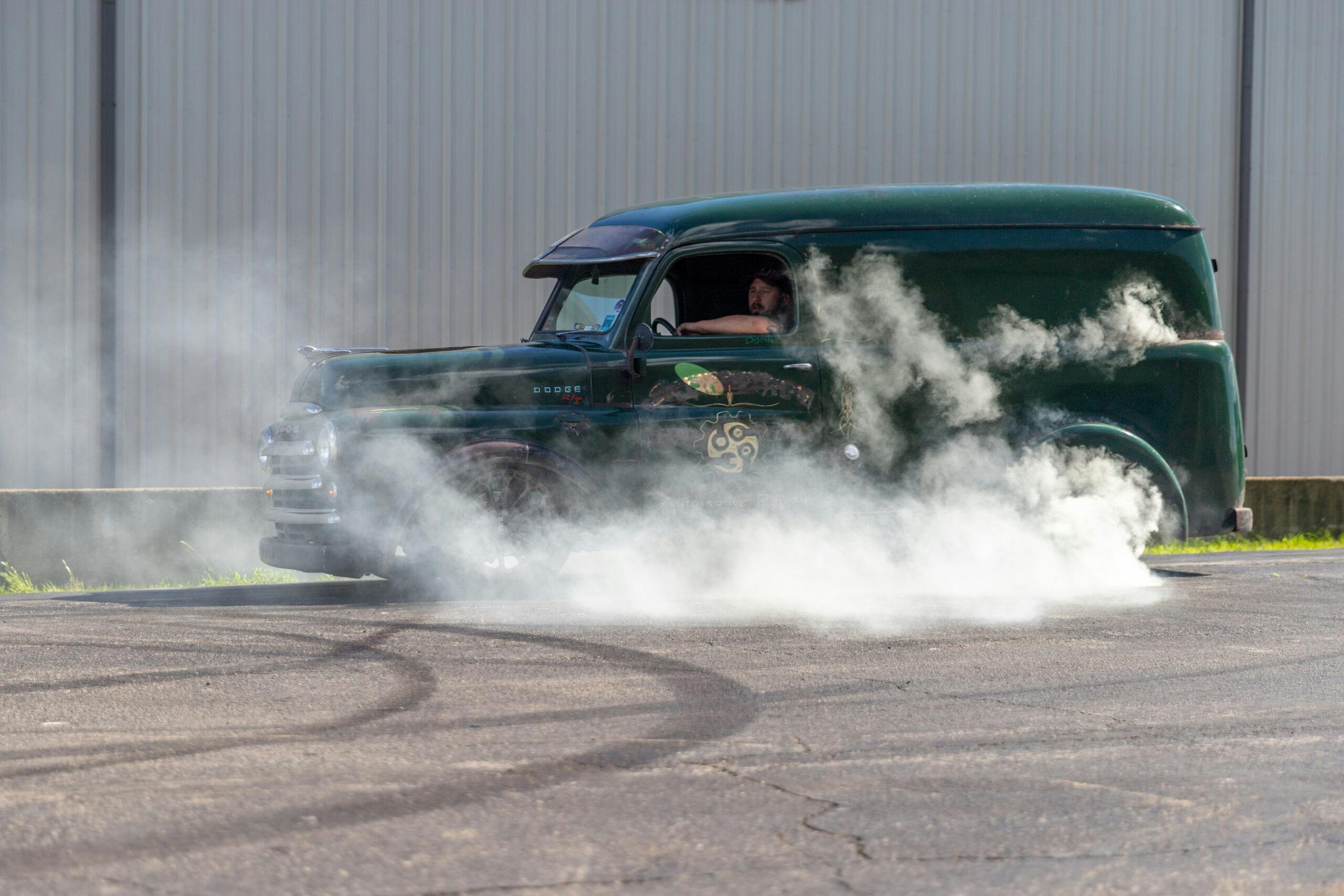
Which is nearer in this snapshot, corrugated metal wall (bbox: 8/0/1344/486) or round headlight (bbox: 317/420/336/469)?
round headlight (bbox: 317/420/336/469)

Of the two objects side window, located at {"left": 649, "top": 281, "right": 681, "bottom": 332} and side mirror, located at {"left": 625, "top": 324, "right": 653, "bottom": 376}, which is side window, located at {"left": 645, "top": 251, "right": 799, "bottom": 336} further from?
side mirror, located at {"left": 625, "top": 324, "right": 653, "bottom": 376}

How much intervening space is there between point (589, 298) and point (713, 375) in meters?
1.05

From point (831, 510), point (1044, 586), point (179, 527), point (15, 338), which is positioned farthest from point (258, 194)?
point (1044, 586)

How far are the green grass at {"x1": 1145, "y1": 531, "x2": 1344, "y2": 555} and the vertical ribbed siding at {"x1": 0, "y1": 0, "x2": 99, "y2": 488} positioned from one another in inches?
370

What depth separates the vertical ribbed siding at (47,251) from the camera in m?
11.9

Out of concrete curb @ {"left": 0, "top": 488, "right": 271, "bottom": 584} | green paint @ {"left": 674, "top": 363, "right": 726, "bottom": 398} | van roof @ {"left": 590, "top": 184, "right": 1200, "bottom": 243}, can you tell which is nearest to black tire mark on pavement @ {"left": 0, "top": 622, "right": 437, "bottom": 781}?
green paint @ {"left": 674, "top": 363, "right": 726, "bottom": 398}

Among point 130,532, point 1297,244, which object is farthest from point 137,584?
point 1297,244

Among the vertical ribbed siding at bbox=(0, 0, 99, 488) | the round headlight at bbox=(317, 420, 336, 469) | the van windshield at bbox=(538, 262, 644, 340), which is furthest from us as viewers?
the vertical ribbed siding at bbox=(0, 0, 99, 488)

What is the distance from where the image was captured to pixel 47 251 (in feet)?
39.4

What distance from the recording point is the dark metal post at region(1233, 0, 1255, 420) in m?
15.0

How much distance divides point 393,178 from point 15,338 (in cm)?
341

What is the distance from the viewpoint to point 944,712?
528 cm

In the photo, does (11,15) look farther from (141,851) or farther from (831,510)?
(141,851)

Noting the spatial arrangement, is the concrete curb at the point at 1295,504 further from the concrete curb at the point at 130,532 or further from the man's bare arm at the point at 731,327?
the concrete curb at the point at 130,532
